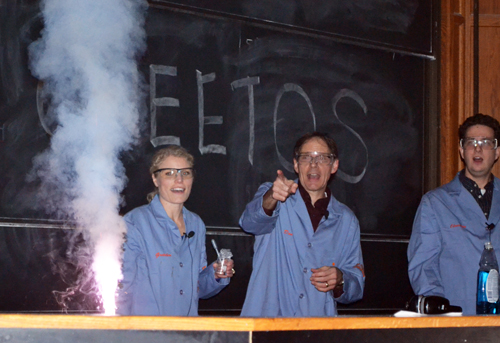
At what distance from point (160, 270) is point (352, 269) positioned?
87 centimetres

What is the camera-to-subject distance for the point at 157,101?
306cm

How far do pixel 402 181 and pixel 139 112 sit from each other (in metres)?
1.88

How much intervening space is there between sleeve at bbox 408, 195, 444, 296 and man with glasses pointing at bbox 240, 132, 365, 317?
298 mm

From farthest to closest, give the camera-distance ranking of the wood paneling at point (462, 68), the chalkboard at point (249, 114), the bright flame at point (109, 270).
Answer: the wood paneling at point (462, 68)
the chalkboard at point (249, 114)
the bright flame at point (109, 270)

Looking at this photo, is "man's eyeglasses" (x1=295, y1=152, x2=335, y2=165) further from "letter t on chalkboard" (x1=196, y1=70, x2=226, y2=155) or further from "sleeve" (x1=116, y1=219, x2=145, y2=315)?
"sleeve" (x1=116, y1=219, x2=145, y2=315)

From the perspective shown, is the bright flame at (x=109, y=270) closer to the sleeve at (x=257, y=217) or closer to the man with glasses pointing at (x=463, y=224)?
the sleeve at (x=257, y=217)

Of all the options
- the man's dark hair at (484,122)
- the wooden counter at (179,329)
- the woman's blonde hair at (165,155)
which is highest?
the man's dark hair at (484,122)

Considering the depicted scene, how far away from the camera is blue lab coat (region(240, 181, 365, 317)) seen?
8.68 ft

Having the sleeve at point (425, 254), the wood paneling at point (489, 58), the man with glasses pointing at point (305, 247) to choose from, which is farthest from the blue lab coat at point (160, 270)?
the wood paneling at point (489, 58)

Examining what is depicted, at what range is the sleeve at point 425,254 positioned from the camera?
2818mm

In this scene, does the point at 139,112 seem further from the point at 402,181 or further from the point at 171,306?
the point at 402,181

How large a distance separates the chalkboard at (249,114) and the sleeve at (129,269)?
39cm

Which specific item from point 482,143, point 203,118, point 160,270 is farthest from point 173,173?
point 482,143

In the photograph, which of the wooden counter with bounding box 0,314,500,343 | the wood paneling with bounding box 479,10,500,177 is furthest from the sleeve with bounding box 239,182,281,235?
the wood paneling with bounding box 479,10,500,177
